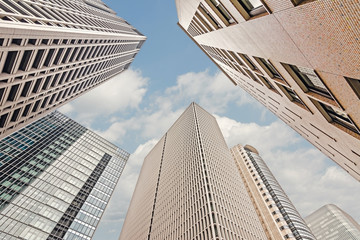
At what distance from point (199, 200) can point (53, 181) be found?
61746 mm

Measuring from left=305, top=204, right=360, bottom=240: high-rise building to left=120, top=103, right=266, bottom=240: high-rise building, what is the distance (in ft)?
440

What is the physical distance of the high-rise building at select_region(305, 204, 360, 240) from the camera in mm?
148125

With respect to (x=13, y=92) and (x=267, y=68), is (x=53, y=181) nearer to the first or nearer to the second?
(x=13, y=92)

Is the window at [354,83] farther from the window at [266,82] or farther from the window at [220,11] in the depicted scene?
the window at [266,82]

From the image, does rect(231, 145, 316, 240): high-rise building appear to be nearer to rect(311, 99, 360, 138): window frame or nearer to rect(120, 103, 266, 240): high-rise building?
rect(120, 103, 266, 240): high-rise building

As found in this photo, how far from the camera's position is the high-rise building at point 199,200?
52.5 meters

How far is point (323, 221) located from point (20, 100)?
753 ft

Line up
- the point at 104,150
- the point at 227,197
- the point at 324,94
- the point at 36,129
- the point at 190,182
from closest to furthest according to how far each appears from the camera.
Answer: the point at 324,94
the point at 227,197
the point at 190,182
the point at 36,129
the point at 104,150

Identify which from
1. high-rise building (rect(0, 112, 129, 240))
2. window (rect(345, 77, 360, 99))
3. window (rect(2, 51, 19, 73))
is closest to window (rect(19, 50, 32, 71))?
window (rect(2, 51, 19, 73))

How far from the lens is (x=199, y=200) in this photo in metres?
59.2

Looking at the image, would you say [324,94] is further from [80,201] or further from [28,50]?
[80,201]

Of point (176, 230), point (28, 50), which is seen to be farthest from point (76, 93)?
point (176, 230)

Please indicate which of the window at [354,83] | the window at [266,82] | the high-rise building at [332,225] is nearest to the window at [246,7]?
the window at [354,83]

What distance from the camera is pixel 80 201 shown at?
3258 inches
